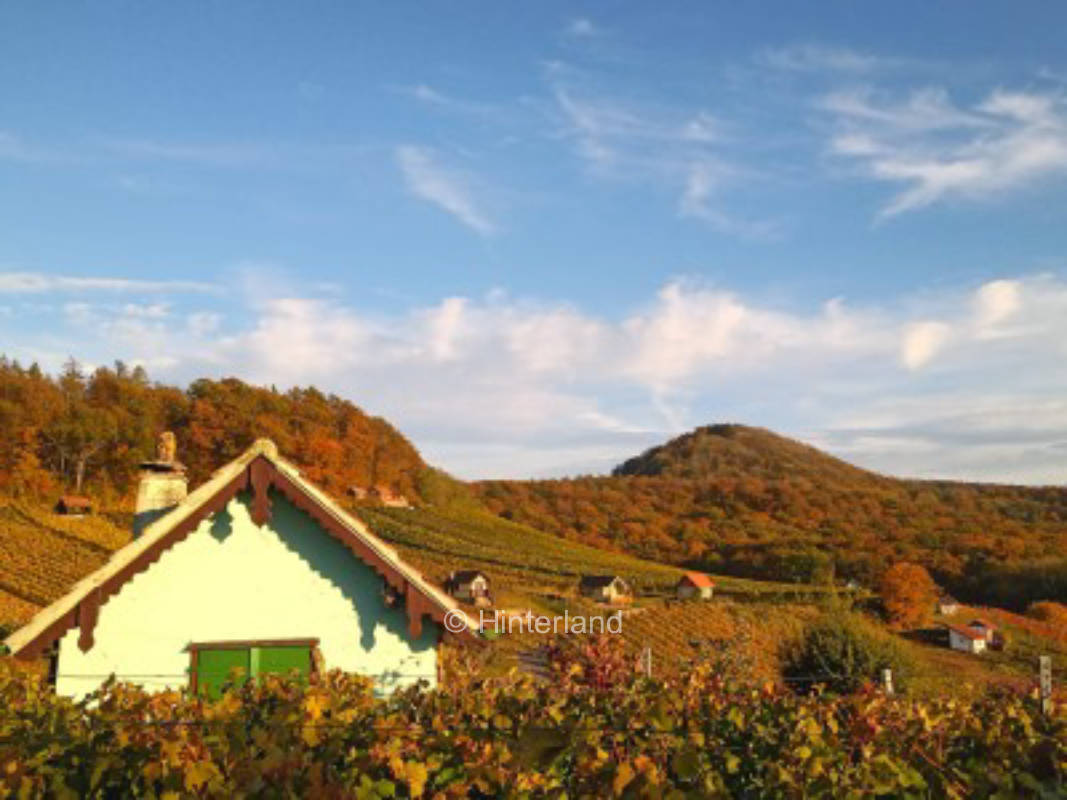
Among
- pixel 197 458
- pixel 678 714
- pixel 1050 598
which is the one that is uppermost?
pixel 197 458

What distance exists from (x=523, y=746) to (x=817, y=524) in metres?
141

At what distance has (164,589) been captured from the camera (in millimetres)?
11031

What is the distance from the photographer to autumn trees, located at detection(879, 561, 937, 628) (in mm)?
73188

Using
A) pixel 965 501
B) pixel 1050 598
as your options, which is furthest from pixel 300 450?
pixel 965 501

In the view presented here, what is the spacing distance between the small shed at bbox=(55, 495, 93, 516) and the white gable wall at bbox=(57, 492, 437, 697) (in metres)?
75.0

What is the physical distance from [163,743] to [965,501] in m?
167

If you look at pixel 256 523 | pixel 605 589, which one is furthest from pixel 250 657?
pixel 605 589

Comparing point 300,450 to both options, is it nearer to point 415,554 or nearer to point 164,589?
point 415,554

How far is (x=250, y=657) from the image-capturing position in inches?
438

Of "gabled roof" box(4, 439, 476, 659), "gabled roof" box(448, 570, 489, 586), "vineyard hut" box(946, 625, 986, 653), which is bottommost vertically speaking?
"vineyard hut" box(946, 625, 986, 653)

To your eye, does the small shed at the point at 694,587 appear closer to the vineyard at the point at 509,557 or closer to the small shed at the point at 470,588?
the vineyard at the point at 509,557

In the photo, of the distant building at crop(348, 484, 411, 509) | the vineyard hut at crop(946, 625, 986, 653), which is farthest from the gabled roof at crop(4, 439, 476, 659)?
the distant building at crop(348, 484, 411, 509)

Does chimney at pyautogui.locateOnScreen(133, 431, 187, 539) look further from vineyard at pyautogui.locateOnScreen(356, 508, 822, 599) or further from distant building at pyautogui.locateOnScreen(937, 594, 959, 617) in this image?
distant building at pyautogui.locateOnScreen(937, 594, 959, 617)

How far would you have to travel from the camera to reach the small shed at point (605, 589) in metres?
71.1
